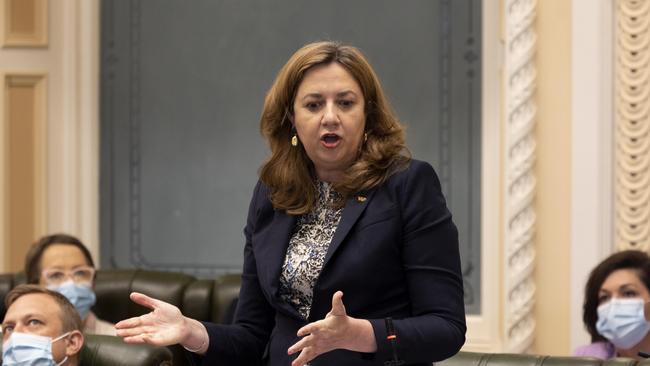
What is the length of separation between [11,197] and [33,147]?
276 mm

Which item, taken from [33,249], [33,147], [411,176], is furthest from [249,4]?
[411,176]

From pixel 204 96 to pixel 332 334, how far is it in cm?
416

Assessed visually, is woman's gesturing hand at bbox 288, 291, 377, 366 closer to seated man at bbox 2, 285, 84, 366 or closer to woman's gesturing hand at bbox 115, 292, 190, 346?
woman's gesturing hand at bbox 115, 292, 190, 346

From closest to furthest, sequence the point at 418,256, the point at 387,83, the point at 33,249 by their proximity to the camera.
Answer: the point at 418,256 < the point at 33,249 < the point at 387,83

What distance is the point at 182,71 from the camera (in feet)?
20.1

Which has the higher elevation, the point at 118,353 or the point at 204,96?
the point at 204,96

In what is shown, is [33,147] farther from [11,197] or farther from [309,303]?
[309,303]

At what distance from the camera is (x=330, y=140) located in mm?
2330

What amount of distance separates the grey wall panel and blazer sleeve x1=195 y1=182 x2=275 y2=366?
3325 millimetres

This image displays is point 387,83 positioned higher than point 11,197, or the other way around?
point 387,83

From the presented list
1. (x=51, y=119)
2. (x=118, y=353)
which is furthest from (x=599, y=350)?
(x=51, y=119)

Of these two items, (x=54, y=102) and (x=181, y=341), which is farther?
(x=54, y=102)

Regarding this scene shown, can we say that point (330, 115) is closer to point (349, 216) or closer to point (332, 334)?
point (349, 216)

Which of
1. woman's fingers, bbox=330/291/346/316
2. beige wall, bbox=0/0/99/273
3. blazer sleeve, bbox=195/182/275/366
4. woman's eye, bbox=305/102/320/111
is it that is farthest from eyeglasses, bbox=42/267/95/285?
woman's fingers, bbox=330/291/346/316
